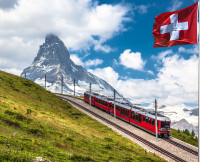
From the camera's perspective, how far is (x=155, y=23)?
14141 millimetres

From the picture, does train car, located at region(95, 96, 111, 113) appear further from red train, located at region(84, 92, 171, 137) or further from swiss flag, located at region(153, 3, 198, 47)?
swiss flag, located at region(153, 3, 198, 47)

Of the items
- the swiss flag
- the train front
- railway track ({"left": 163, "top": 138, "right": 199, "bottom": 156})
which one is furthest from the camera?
the train front

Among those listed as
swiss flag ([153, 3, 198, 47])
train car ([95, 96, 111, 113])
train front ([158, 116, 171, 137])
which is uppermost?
swiss flag ([153, 3, 198, 47])

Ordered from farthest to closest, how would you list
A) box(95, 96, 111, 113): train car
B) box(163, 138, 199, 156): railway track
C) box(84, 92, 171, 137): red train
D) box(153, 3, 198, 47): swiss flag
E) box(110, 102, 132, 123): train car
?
1. box(95, 96, 111, 113): train car
2. box(110, 102, 132, 123): train car
3. box(84, 92, 171, 137): red train
4. box(163, 138, 199, 156): railway track
5. box(153, 3, 198, 47): swiss flag

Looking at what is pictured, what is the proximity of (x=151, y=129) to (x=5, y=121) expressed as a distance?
29.2m

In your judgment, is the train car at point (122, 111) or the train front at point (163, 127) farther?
the train car at point (122, 111)

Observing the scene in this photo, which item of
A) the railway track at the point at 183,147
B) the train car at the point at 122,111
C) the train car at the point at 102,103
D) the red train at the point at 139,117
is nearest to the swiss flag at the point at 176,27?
the railway track at the point at 183,147

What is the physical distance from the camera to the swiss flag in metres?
11.9

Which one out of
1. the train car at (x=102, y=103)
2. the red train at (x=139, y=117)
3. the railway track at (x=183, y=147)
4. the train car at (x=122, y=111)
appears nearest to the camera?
the railway track at (x=183, y=147)

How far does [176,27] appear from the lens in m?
12.7

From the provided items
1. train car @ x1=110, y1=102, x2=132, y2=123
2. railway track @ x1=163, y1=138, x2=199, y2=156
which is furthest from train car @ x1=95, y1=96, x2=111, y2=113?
railway track @ x1=163, y1=138, x2=199, y2=156

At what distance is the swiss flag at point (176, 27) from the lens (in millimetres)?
11875

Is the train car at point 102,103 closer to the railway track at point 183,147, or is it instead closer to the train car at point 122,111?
the train car at point 122,111

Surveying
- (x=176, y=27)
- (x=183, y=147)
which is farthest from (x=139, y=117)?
(x=176, y=27)
